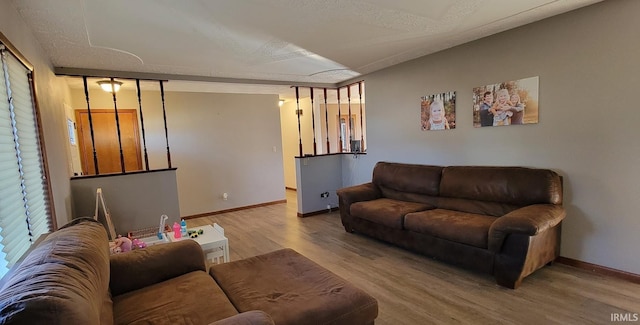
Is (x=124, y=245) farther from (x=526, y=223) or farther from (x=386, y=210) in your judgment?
(x=526, y=223)

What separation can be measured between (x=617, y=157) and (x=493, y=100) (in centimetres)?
114

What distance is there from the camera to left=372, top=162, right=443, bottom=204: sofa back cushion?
3701 millimetres

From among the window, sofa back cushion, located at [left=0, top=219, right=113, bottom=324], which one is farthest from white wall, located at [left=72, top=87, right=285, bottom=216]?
sofa back cushion, located at [left=0, top=219, right=113, bottom=324]

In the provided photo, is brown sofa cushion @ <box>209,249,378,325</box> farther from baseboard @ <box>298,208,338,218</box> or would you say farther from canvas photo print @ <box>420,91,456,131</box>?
baseboard @ <box>298,208,338,218</box>

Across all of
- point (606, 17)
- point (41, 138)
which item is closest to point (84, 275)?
point (41, 138)

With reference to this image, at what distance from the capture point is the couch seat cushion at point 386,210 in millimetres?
3395

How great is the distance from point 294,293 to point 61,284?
1046 millimetres

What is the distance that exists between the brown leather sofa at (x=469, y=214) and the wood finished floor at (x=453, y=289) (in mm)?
128

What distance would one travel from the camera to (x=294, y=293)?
5.59 feet

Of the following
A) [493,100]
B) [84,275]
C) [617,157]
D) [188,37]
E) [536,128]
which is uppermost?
[188,37]

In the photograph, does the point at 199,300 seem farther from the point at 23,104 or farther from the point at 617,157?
the point at 617,157

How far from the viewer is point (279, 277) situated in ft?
6.29

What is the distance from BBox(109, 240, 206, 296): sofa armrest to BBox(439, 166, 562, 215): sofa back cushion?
2.74 metres

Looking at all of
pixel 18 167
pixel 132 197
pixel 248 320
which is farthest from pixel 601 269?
pixel 132 197
